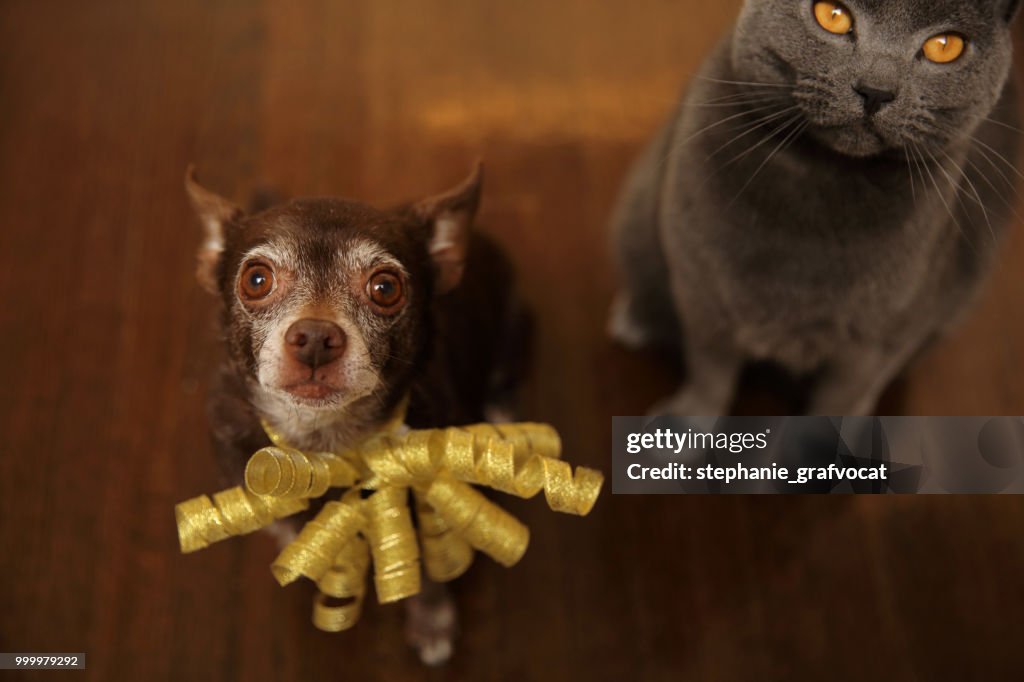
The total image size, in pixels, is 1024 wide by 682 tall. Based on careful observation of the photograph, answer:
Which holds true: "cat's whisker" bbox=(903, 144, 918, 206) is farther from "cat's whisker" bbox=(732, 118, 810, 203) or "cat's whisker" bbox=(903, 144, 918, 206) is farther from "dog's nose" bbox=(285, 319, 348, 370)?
"dog's nose" bbox=(285, 319, 348, 370)

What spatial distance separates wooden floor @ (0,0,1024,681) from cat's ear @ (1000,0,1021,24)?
0.86 m

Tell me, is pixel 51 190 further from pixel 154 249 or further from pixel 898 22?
pixel 898 22

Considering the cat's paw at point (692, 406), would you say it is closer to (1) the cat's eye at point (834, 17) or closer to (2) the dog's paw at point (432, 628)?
(2) the dog's paw at point (432, 628)

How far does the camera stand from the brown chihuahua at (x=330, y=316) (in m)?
1.00

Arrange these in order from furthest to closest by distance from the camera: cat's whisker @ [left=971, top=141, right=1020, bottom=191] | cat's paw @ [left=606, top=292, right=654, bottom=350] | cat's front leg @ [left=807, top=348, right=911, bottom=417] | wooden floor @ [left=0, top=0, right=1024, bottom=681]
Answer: cat's paw @ [left=606, top=292, right=654, bottom=350] < wooden floor @ [left=0, top=0, right=1024, bottom=681] < cat's front leg @ [left=807, top=348, right=911, bottom=417] < cat's whisker @ [left=971, top=141, right=1020, bottom=191]

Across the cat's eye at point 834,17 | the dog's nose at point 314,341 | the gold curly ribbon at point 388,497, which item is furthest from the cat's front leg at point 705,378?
the dog's nose at point 314,341

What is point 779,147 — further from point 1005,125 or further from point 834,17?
point 1005,125

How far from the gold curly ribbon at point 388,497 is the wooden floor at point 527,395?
40cm

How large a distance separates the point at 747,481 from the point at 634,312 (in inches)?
15.1

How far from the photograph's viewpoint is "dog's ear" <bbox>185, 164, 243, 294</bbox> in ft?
3.79

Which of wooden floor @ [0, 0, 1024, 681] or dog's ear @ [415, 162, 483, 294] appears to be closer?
dog's ear @ [415, 162, 483, 294]

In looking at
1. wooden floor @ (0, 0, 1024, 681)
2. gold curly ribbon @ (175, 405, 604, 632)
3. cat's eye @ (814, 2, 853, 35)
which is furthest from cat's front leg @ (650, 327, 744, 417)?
cat's eye @ (814, 2, 853, 35)

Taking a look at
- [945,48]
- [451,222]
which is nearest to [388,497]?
[451,222]

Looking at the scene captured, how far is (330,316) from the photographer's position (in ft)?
3.31
